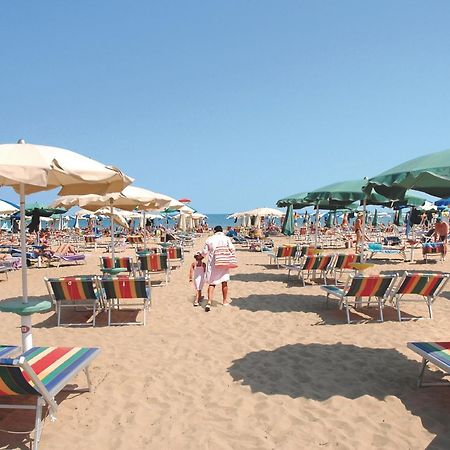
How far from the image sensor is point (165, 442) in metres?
2.88

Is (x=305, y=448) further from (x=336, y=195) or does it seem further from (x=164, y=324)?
(x=336, y=195)

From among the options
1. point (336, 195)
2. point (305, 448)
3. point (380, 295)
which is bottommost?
point (305, 448)

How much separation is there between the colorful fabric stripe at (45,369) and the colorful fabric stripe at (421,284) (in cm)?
434

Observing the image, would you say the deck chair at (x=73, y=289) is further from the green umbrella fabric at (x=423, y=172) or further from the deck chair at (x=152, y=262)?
the green umbrella fabric at (x=423, y=172)

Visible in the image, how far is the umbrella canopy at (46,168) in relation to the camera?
135 inches

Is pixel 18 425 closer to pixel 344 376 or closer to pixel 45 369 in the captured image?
pixel 45 369

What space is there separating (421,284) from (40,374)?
507 cm

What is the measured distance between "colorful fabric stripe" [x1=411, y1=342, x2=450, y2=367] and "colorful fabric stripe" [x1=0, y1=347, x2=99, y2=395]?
2.87 meters

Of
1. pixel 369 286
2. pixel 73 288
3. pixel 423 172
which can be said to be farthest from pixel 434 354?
pixel 73 288

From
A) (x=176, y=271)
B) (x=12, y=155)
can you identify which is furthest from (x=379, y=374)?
(x=176, y=271)

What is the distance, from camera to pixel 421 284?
5887 millimetres

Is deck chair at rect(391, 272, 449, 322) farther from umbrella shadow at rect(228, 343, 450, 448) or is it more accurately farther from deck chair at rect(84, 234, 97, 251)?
deck chair at rect(84, 234, 97, 251)

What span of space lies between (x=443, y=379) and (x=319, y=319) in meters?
2.36

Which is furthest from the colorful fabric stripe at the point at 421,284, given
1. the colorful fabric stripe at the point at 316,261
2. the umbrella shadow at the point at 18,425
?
the umbrella shadow at the point at 18,425
